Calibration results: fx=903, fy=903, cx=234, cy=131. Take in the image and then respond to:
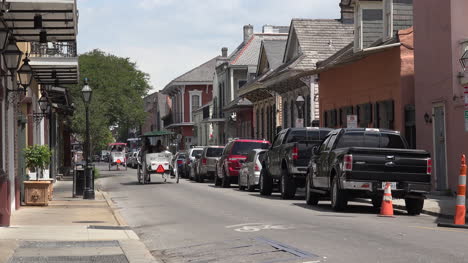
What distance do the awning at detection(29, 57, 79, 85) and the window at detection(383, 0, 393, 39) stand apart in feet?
37.3

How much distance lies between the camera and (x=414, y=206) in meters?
19.7

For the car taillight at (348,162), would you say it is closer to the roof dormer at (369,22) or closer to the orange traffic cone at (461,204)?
the orange traffic cone at (461,204)

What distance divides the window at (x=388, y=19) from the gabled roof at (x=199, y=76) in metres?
60.0

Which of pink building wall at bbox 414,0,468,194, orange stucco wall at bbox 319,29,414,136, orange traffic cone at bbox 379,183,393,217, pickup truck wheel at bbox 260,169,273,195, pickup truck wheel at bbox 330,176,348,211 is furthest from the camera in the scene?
orange stucco wall at bbox 319,29,414,136

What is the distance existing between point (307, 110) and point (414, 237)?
3341 cm

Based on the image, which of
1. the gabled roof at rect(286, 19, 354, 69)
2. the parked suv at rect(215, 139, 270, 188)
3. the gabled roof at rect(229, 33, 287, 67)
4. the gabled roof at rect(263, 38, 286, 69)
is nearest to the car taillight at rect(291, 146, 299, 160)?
the parked suv at rect(215, 139, 270, 188)

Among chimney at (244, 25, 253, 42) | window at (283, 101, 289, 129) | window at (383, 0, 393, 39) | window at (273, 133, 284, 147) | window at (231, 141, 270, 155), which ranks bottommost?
window at (231, 141, 270, 155)

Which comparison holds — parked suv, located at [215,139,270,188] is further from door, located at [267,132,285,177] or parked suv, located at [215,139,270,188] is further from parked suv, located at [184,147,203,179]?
parked suv, located at [184,147,203,179]

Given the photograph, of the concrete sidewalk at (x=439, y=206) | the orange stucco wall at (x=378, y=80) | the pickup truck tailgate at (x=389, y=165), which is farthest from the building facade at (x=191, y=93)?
the pickup truck tailgate at (x=389, y=165)

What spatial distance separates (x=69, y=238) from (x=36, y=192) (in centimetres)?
915

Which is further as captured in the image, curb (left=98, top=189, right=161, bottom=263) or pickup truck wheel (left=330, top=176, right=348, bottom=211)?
pickup truck wheel (left=330, top=176, right=348, bottom=211)

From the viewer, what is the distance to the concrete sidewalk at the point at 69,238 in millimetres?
12164

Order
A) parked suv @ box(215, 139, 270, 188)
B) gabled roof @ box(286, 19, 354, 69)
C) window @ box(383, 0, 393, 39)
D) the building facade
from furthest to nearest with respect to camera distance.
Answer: the building facade, gabled roof @ box(286, 19, 354, 69), parked suv @ box(215, 139, 270, 188), window @ box(383, 0, 393, 39)

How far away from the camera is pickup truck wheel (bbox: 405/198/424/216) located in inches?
773
